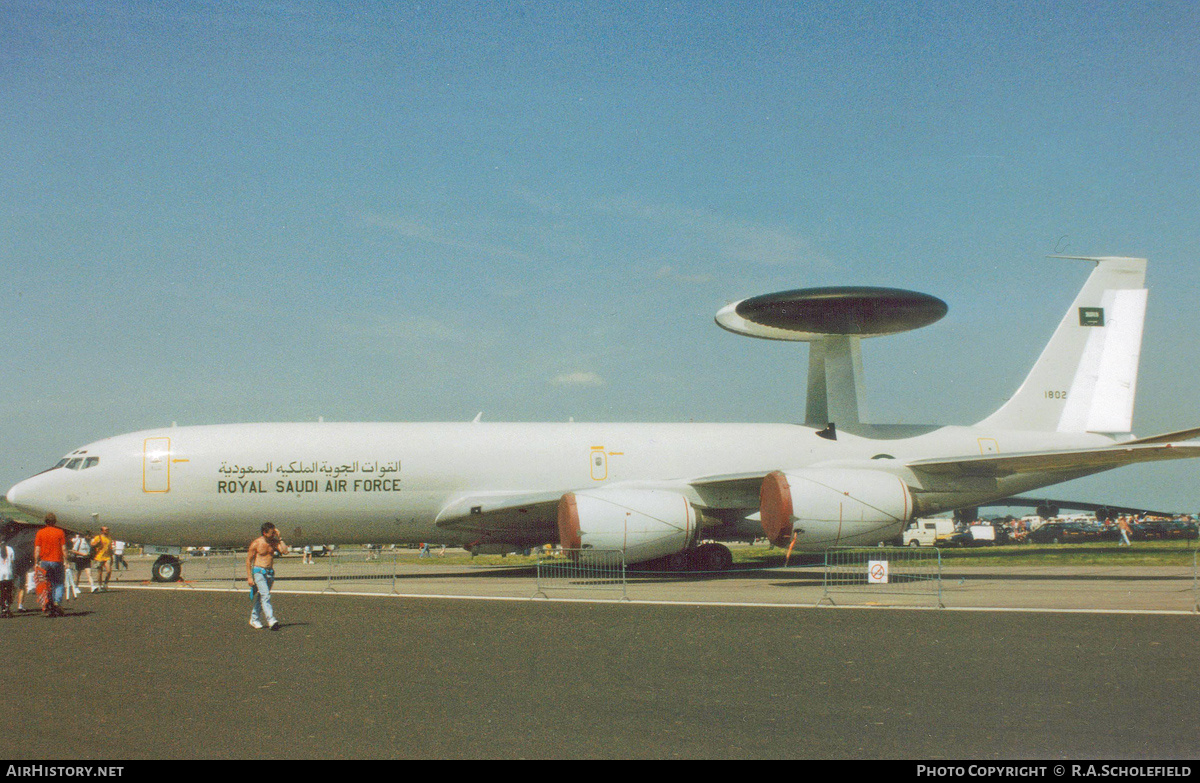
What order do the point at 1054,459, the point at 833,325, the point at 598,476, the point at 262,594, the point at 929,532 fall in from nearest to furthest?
the point at 262,594 < the point at 1054,459 < the point at 598,476 < the point at 833,325 < the point at 929,532

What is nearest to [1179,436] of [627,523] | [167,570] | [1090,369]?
[1090,369]

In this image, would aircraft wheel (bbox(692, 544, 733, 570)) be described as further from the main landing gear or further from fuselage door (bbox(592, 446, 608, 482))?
fuselage door (bbox(592, 446, 608, 482))

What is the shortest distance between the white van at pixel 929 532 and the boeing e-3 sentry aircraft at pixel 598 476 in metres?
25.1

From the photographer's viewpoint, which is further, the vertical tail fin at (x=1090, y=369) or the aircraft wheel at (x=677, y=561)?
the vertical tail fin at (x=1090, y=369)

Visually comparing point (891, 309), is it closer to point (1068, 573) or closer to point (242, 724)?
A: point (1068, 573)

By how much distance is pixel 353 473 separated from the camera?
2181cm

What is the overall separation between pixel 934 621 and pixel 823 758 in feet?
25.8

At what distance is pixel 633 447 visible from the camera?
2428 cm

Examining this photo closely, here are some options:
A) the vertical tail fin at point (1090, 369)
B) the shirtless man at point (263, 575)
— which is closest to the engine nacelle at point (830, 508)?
the vertical tail fin at point (1090, 369)

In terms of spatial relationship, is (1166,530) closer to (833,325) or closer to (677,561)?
(833,325)

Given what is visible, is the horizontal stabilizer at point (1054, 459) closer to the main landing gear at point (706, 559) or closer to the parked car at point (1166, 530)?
the main landing gear at point (706, 559)

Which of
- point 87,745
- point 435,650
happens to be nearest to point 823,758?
point 87,745

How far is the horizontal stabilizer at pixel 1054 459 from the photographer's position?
1997 cm

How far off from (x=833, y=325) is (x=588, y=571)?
10.8 meters
